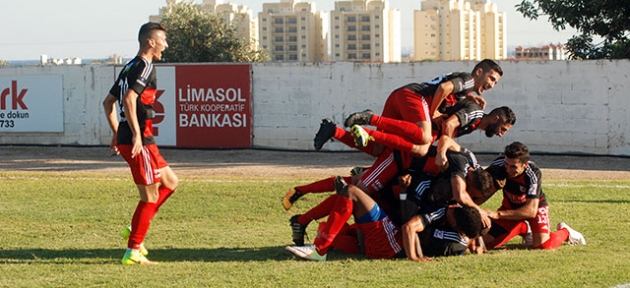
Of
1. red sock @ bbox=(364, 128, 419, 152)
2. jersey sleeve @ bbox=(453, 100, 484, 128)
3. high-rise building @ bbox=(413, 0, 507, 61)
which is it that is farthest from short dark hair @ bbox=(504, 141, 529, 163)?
high-rise building @ bbox=(413, 0, 507, 61)

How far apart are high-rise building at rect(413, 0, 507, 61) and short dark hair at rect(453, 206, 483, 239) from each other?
478ft

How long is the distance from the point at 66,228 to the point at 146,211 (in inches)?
115

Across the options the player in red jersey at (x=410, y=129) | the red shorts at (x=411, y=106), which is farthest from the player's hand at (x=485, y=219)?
the red shorts at (x=411, y=106)

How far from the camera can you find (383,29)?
550ft

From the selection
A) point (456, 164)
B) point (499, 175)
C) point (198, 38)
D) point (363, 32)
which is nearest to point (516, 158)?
point (499, 175)

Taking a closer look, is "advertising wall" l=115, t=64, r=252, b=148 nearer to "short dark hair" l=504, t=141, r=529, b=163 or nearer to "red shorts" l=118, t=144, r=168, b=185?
"red shorts" l=118, t=144, r=168, b=185

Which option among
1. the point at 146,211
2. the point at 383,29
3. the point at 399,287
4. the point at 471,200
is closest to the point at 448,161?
the point at 471,200

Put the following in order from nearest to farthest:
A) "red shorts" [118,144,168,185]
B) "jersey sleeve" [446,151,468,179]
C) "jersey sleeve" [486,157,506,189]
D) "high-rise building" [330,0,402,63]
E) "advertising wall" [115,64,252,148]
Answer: "red shorts" [118,144,168,185] → "jersey sleeve" [446,151,468,179] → "jersey sleeve" [486,157,506,189] → "advertising wall" [115,64,252,148] → "high-rise building" [330,0,402,63]

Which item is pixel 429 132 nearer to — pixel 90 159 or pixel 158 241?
pixel 158 241

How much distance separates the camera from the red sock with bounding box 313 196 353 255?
9156mm

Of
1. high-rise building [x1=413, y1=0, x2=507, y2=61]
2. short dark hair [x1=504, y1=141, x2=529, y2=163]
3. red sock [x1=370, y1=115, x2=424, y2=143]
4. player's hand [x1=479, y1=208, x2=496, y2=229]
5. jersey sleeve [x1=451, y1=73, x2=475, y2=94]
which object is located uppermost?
high-rise building [x1=413, y1=0, x2=507, y2=61]

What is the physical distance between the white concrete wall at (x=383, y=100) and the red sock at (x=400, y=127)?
13268 millimetres

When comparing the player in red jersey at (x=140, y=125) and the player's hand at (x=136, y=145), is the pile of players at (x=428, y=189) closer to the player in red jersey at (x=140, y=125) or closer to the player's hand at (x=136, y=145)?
the player in red jersey at (x=140, y=125)

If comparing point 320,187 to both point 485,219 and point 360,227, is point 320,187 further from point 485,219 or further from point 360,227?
point 485,219
